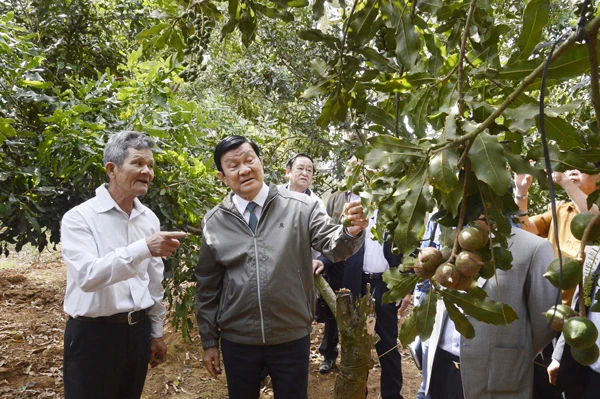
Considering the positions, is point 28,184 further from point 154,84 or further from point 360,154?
point 360,154

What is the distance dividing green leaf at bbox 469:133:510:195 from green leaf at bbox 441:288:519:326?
24cm

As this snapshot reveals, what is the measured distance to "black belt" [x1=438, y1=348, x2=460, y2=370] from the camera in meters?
2.38

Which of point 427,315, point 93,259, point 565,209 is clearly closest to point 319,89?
point 427,315

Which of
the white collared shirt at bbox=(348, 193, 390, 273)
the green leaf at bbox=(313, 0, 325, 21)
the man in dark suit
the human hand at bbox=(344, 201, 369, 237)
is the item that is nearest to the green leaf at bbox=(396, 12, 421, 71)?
the green leaf at bbox=(313, 0, 325, 21)

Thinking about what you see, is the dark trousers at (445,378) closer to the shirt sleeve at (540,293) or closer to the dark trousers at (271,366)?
the shirt sleeve at (540,293)

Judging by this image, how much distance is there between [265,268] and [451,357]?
1.06m

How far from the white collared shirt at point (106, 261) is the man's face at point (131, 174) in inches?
3.1

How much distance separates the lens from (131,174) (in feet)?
8.46

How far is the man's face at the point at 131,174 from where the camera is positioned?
2580 mm

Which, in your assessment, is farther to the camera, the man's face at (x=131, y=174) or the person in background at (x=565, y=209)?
the man's face at (x=131, y=174)

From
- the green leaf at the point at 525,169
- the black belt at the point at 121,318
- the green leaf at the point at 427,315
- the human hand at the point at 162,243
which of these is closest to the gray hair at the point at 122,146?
the human hand at the point at 162,243

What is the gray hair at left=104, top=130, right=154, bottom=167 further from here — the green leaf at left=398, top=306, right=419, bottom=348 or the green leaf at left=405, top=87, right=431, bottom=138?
the green leaf at left=398, top=306, right=419, bottom=348

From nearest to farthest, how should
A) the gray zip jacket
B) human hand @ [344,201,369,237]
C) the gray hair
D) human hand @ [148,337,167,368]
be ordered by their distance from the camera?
1. human hand @ [344,201,369,237]
2. the gray zip jacket
3. the gray hair
4. human hand @ [148,337,167,368]

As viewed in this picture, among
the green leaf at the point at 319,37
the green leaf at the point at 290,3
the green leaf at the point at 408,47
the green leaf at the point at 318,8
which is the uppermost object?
the green leaf at the point at 290,3
